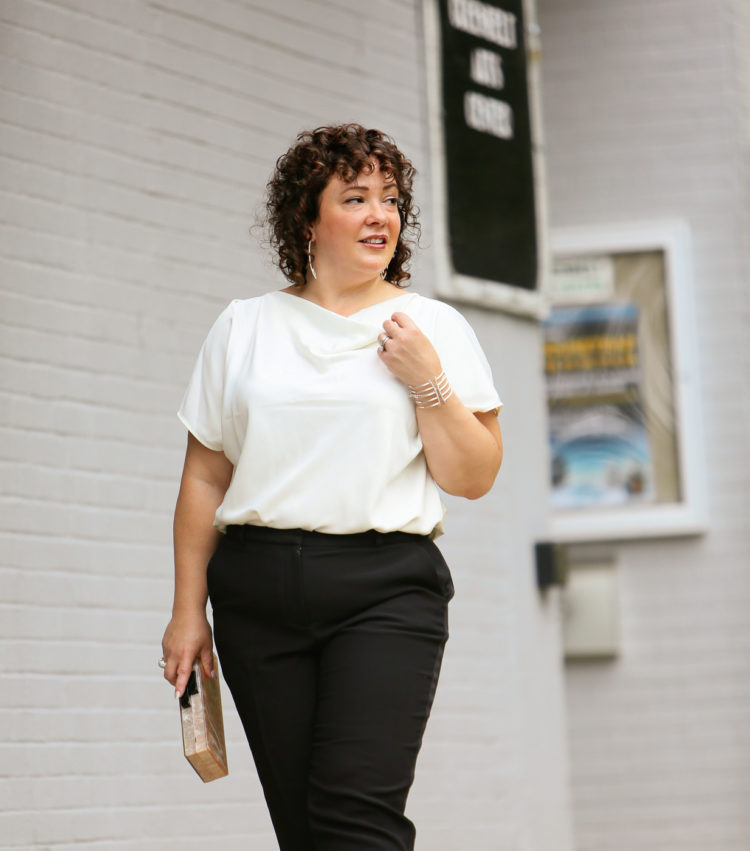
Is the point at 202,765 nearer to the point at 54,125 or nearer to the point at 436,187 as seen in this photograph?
the point at 54,125

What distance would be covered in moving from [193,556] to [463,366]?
0.59 m

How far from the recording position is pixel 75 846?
3895mm

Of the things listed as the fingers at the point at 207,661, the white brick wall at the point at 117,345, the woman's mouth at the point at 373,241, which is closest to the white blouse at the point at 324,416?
the woman's mouth at the point at 373,241

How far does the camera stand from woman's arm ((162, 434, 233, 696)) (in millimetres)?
2600

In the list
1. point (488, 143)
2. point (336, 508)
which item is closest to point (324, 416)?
point (336, 508)

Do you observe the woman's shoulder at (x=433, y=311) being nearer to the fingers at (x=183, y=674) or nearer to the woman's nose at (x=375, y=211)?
the woman's nose at (x=375, y=211)

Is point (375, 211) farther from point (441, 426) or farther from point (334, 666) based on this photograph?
point (334, 666)

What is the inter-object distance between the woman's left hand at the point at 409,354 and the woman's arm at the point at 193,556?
42 cm

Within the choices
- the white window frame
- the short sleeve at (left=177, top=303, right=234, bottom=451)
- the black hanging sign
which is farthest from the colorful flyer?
the short sleeve at (left=177, top=303, right=234, bottom=451)

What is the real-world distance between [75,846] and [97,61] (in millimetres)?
2169

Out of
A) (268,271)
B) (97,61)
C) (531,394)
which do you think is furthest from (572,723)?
(97,61)

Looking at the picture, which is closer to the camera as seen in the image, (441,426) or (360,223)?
(441,426)

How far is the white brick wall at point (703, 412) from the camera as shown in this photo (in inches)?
261

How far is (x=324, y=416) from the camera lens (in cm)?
248
